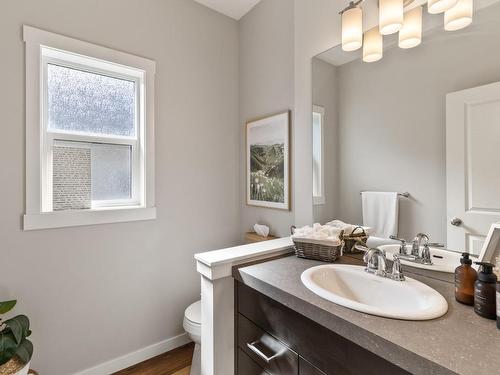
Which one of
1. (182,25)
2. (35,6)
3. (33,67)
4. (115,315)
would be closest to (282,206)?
(115,315)

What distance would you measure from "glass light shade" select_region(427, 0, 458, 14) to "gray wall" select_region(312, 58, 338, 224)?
1.67ft

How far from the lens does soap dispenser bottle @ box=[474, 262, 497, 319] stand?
72 cm

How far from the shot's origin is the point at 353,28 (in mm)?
1354

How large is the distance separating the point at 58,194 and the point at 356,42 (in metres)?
1.93

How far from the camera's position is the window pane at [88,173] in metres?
1.63

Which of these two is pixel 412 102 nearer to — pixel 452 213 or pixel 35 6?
pixel 452 213

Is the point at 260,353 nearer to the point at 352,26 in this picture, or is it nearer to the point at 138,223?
the point at 138,223

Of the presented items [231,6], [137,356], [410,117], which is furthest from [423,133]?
[137,356]

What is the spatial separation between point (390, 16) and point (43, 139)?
6.51 feet

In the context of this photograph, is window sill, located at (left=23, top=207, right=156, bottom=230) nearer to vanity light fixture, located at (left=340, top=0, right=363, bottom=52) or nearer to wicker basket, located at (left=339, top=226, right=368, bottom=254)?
wicker basket, located at (left=339, top=226, right=368, bottom=254)

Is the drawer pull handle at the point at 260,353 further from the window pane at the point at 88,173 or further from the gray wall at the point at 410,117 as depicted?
the window pane at the point at 88,173

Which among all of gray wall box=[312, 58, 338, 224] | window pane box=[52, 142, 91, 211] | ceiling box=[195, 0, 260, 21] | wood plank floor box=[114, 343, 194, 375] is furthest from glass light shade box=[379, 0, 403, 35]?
wood plank floor box=[114, 343, 194, 375]

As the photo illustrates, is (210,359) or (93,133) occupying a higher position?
(93,133)

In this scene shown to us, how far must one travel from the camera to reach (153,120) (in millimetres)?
1896
